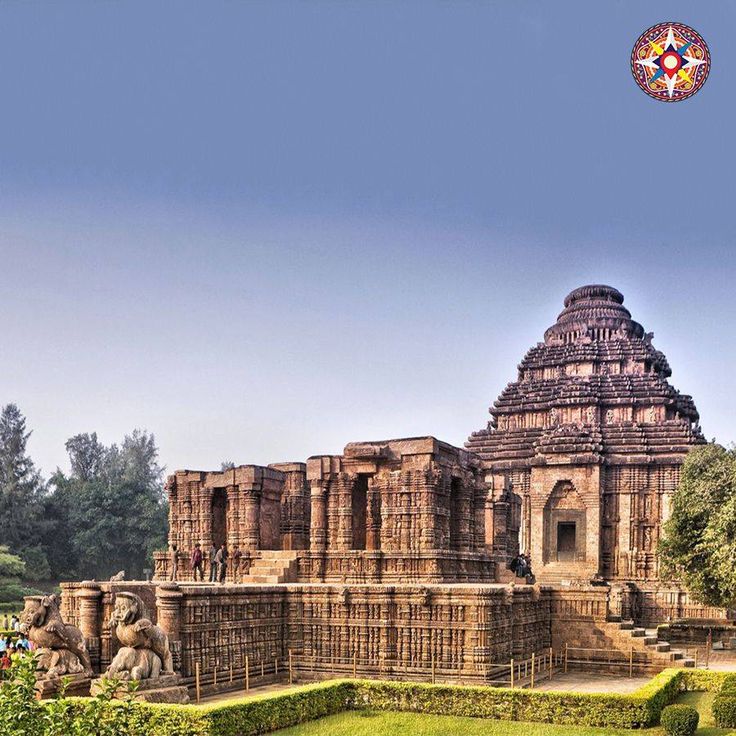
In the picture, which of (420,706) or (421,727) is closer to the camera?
(421,727)

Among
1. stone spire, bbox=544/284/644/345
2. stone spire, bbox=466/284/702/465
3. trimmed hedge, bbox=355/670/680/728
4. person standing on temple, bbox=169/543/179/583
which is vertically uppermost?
stone spire, bbox=544/284/644/345

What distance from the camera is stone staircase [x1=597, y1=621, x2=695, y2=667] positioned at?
2120 cm

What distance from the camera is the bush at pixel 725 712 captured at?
14914mm

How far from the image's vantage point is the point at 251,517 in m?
25.5

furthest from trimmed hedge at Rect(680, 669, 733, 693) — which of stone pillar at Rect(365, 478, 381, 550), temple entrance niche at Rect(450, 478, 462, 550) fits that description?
stone pillar at Rect(365, 478, 381, 550)

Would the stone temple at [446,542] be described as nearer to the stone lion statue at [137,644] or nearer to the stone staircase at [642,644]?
the stone staircase at [642,644]

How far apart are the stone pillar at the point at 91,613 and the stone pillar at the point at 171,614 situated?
1.09m

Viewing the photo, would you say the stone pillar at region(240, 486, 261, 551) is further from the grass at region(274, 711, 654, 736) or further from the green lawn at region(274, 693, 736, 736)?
the grass at region(274, 711, 654, 736)

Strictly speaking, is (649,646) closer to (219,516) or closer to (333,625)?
(333,625)

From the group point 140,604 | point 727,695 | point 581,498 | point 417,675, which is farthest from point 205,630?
point 581,498

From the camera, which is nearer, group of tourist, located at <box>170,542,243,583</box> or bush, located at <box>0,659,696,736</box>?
bush, located at <box>0,659,696,736</box>

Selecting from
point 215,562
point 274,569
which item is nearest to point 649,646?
point 274,569

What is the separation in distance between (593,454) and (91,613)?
24664mm

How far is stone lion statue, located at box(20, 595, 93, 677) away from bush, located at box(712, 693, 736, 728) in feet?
34.6
